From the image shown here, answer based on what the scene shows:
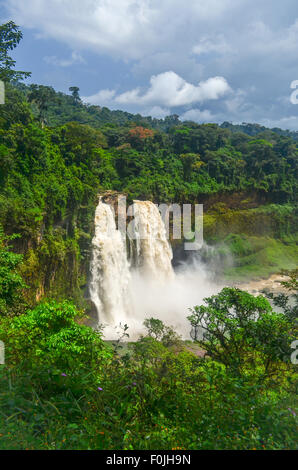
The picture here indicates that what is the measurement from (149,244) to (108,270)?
4446 mm

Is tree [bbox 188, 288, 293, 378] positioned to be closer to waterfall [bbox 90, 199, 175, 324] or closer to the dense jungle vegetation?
the dense jungle vegetation

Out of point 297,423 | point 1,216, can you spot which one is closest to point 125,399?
point 297,423

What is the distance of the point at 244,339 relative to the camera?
6.46 meters

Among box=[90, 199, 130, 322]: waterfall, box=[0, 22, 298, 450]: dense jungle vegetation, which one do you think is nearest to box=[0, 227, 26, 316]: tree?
box=[0, 22, 298, 450]: dense jungle vegetation

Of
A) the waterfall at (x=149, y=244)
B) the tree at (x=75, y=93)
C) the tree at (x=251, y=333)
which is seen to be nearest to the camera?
the tree at (x=251, y=333)

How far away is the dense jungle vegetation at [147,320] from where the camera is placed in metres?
2.69

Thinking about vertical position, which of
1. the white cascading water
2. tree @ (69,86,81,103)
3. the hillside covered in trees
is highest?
tree @ (69,86,81,103)

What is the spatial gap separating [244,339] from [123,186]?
1943 centimetres

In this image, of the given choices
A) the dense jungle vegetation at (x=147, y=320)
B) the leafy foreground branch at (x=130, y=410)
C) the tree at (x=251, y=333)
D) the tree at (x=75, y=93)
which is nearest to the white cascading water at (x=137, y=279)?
the dense jungle vegetation at (x=147, y=320)

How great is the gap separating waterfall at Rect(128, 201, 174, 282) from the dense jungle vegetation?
194 centimetres

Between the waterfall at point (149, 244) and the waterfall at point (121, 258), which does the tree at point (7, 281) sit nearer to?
the waterfall at point (121, 258)

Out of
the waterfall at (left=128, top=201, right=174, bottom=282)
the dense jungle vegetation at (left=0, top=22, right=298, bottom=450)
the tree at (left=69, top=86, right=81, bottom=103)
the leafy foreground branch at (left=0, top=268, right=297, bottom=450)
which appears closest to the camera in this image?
the leafy foreground branch at (left=0, top=268, right=297, bottom=450)

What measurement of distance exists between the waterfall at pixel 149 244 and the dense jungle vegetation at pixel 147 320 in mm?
1937

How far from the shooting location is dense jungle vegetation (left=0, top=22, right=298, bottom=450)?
8.82 feet
